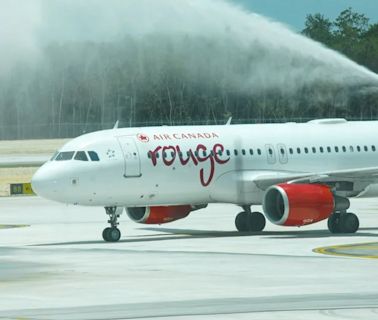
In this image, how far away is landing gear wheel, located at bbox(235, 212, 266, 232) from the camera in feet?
161

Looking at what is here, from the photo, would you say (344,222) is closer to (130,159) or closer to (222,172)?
(222,172)

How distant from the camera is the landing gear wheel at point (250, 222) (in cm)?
4909

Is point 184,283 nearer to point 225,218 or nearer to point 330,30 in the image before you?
point 225,218

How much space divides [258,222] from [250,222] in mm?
315

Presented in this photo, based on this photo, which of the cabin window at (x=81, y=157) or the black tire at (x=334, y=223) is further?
the black tire at (x=334, y=223)

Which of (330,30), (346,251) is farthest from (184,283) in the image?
(330,30)

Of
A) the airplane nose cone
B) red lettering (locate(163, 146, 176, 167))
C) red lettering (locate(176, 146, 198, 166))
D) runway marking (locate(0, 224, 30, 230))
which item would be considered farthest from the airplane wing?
runway marking (locate(0, 224, 30, 230))

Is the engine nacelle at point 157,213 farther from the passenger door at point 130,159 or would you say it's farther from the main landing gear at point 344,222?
the main landing gear at point 344,222

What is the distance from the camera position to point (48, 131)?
12850cm

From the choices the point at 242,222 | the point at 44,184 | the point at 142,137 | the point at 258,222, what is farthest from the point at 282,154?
the point at 44,184

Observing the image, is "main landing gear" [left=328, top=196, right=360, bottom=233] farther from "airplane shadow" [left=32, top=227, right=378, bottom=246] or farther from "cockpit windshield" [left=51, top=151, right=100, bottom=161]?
"cockpit windshield" [left=51, top=151, right=100, bottom=161]

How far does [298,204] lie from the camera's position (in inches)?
1754

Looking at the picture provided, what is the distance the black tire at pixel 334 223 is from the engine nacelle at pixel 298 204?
82 cm

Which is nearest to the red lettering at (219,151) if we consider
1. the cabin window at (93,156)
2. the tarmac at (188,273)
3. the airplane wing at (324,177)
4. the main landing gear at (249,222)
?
the airplane wing at (324,177)
